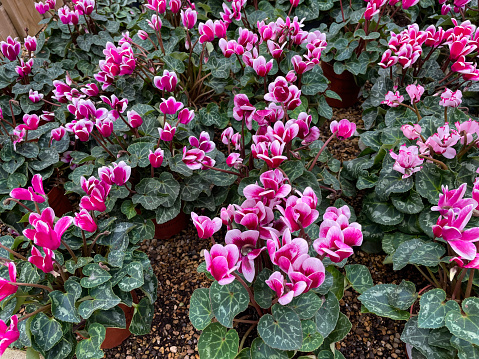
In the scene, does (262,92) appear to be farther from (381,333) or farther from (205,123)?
(381,333)

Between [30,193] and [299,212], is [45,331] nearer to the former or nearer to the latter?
[30,193]

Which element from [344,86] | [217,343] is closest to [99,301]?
[217,343]

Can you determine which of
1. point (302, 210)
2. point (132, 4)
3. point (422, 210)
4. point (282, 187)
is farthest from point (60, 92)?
point (132, 4)

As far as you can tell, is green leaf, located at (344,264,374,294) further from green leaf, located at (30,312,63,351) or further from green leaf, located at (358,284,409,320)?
green leaf, located at (30,312,63,351)

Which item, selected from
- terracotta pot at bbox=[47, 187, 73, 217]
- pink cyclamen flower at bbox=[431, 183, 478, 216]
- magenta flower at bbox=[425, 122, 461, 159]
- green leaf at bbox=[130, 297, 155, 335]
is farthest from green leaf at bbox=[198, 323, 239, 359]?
terracotta pot at bbox=[47, 187, 73, 217]

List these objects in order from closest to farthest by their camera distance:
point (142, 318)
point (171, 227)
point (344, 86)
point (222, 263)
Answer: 1. point (222, 263)
2. point (142, 318)
3. point (171, 227)
4. point (344, 86)

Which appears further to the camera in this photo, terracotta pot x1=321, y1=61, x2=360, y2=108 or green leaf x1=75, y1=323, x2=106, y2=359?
terracotta pot x1=321, y1=61, x2=360, y2=108

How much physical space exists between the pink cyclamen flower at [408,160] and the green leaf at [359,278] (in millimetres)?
396

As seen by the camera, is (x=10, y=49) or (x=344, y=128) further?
(x=10, y=49)

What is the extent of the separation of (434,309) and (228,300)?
63cm

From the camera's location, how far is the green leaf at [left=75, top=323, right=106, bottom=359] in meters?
1.21

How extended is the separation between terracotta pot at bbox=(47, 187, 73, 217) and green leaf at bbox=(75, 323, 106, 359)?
0.89 metres

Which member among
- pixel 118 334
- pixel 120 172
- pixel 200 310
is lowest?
pixel 118 334

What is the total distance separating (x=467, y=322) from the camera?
1.05 metres
